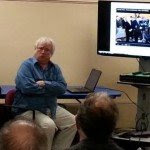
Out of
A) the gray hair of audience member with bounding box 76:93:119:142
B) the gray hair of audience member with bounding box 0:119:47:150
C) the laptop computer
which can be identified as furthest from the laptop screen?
the gray hair of audience member with bounding box 0:119:47:150

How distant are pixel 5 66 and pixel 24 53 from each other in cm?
29

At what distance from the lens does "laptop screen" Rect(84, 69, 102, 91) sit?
487 centimetres

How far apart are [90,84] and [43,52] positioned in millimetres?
848

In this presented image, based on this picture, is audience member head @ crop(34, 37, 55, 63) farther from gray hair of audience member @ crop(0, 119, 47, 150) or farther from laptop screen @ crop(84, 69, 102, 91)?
gray hair of audience member @ crop(0, 119, 47, 150)

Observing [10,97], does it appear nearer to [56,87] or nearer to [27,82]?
[27,82]

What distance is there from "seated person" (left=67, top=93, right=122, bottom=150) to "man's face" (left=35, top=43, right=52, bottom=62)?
2.05 meters

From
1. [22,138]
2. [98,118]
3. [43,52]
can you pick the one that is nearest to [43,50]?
[43,52]

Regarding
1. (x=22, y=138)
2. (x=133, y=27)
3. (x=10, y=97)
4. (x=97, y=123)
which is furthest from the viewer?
(x=133, y=27)

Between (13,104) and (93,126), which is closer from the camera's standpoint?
(93,126)

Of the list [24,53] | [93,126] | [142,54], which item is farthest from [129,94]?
[93,126]

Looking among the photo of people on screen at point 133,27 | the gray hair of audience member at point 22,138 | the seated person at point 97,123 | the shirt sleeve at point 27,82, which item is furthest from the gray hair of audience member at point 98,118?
the photo of people on screen at point 133,27

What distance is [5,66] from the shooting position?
514cm

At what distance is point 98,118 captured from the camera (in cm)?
228

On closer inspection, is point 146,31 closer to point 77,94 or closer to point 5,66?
point 77,94
